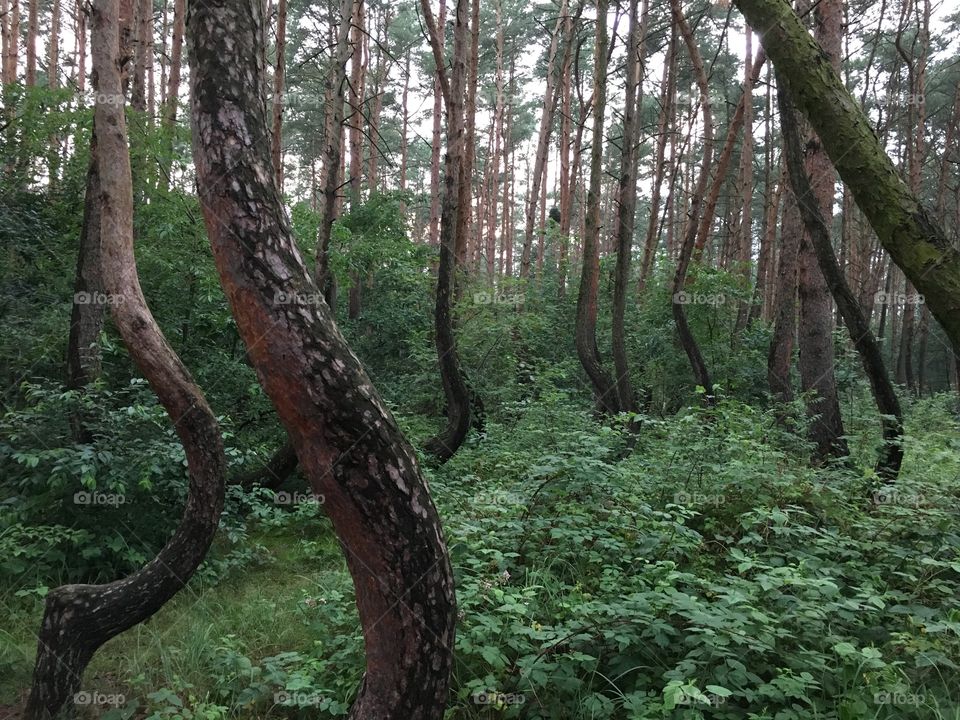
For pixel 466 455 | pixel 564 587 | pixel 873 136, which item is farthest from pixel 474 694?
pixel 466 455

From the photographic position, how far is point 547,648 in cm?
352

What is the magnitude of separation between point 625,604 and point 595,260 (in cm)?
844

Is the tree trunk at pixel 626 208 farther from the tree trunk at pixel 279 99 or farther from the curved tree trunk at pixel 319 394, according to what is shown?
the curved tree trunk at pixel 319 394

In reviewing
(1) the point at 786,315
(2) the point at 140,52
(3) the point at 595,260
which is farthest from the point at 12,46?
(1) the point at 786,315

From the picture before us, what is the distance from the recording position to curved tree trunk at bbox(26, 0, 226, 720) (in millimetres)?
3703

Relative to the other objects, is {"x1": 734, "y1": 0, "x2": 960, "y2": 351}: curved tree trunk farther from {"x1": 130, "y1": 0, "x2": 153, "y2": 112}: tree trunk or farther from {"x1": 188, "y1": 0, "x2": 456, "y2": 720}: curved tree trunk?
{"x1": 130, "y1": 0, "x2": 153, "y2": 112}: tree trunk

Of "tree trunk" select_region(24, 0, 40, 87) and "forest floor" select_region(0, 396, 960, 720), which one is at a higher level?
"tree trunk" select_region(24, 0, 40, 87)

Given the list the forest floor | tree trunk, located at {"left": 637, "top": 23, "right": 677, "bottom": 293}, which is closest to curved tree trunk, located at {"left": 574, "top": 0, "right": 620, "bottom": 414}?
tree trunk, located at {"left": 637, "top": 23, "right": 677, "bottom": 293}

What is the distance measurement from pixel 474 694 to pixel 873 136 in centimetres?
399

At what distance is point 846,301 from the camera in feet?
20.9

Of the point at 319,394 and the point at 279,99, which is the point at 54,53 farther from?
the point at 319,394

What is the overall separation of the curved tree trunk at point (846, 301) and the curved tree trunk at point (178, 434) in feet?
19.6

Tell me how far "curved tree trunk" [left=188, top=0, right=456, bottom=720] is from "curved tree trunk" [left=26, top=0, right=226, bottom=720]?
6.84 feet

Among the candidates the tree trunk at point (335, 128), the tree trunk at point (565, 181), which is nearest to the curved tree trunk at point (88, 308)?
the tree trunk at point (335, 128)
